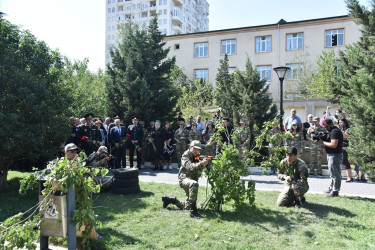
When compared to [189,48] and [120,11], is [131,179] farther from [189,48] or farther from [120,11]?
[120,11]

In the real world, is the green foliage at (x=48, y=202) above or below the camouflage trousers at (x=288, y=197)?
above

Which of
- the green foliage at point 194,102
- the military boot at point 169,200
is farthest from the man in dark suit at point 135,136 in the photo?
the green foliage at point 194,102

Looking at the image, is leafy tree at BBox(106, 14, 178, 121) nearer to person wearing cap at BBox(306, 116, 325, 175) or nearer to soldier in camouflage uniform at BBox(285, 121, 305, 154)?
soldier in camouflage uniform at BBox(285, 121, 305, 154)

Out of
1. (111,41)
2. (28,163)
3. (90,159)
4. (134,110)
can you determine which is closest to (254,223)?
(90,159)

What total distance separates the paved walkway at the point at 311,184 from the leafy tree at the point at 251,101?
Answer: 298 centimetres

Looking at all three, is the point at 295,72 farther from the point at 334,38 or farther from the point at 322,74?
the point at 334,38

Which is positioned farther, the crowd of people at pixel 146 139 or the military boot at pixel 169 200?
the crowd of people at pixel 146 139

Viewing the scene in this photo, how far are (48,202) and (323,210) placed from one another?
572 centimetres

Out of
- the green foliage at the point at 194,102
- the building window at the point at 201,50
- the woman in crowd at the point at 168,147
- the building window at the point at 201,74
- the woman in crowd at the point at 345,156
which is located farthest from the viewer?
the building window at the point at 201,74

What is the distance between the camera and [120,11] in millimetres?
82562

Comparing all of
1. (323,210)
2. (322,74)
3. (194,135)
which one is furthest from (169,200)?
(322,74)

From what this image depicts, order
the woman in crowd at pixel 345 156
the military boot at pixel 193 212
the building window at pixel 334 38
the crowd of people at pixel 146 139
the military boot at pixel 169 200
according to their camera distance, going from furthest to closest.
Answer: the building window at pixel 334 38
the crowd of people at pixel 146 139
the woman in crowd at pixel 345 156
the military boot at pixel 169 200
the military boot at pixel 193 212

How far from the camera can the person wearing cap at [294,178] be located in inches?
287

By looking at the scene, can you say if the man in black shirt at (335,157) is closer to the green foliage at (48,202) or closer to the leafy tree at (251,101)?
the leafy tree at (251,101)
